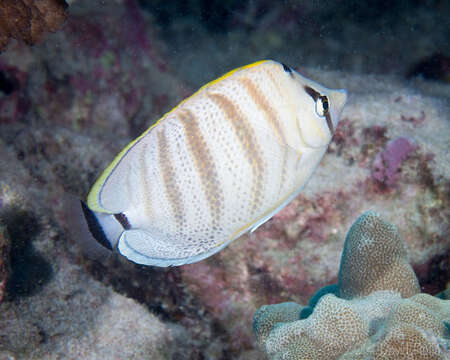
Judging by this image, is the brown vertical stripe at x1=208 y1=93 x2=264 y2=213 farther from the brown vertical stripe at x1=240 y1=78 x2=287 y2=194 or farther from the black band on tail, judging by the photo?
the black band on tail

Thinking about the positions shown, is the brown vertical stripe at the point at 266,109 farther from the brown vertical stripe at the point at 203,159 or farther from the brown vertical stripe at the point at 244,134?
the brown vertical stripe at the point at 203,159

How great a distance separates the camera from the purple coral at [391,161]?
109 inches

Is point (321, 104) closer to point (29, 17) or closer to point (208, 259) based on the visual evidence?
point (208, 259)

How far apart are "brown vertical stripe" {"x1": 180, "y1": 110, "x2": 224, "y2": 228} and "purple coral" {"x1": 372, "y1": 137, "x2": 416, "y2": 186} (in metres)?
1.97

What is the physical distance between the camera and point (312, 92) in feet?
4.27

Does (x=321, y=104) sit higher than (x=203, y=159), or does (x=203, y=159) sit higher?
(x=321, y=104)

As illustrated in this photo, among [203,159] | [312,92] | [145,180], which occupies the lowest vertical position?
[145,180]

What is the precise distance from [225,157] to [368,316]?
126 cm

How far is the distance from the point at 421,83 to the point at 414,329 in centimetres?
415

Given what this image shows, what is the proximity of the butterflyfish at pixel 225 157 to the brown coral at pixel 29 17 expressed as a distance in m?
2.48

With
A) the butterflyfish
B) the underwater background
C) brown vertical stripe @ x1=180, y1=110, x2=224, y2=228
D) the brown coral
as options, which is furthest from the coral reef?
the brown coral

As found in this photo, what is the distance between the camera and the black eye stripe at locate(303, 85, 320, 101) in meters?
1.30

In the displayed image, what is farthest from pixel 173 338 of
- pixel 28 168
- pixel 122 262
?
pixel 28 168

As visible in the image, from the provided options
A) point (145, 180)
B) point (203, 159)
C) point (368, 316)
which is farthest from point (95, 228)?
point (368, 316)
